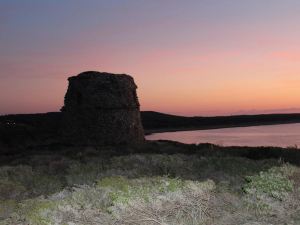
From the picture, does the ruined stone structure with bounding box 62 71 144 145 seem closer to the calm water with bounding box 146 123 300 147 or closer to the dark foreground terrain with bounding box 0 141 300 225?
the calm water with bounding box 146 123 300 147

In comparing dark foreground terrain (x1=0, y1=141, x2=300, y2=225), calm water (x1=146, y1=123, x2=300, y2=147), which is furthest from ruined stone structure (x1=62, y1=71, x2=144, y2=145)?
dark foreground terrain (x1=0, y1=141, x2=300, y2=225)

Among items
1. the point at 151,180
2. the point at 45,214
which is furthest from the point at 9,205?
→ the point at 151,180

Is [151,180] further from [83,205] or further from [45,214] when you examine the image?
[45,214]

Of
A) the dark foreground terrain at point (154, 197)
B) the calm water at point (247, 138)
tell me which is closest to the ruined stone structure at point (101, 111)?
the calm water at point (247, 138)

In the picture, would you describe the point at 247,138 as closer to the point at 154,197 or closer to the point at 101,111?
the point at 101,111

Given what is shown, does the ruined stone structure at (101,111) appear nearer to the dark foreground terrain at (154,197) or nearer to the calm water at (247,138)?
the calm water at (247,138)

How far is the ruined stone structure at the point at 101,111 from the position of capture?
24016 millimetres

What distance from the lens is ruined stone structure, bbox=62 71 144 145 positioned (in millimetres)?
24016

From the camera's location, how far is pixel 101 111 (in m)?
24.3

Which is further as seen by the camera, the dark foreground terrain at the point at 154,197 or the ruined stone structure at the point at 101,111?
the ruined stone structure at the point at 101,111

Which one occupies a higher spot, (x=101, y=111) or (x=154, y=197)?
(x=101, y=111)

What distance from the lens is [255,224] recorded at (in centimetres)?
598

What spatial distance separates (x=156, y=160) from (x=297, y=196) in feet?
12.2

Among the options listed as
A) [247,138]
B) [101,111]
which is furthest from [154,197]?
[247,138]
